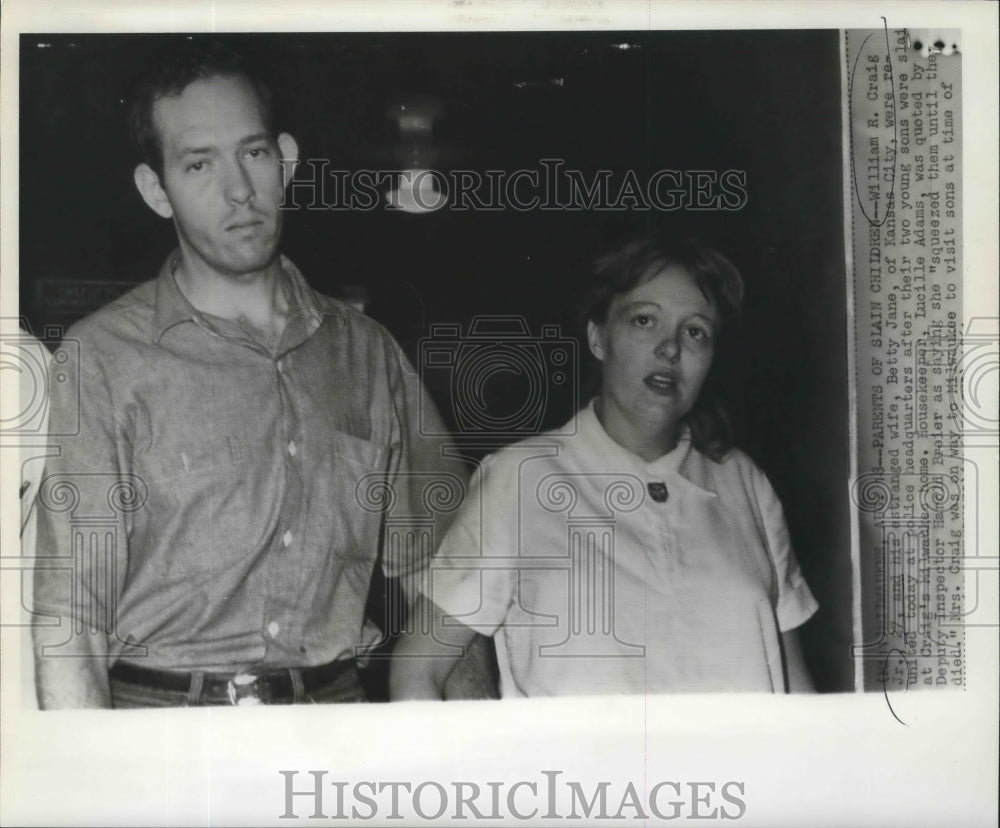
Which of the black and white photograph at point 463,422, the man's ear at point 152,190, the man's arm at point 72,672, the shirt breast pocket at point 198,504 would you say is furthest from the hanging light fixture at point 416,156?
the man's arm at point 72,672

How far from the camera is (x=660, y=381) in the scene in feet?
11.1

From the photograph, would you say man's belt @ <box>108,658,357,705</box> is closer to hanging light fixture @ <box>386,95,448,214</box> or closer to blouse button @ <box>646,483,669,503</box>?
blouse button @ <box>646,483,669,503</box>

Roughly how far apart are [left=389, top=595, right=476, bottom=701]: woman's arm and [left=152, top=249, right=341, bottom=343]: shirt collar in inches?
34.9

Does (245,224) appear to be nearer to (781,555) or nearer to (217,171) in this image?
(217,171)

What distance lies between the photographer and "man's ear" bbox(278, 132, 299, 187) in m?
3.35

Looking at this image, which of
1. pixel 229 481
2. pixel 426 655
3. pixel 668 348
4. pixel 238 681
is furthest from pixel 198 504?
pixel 668 348

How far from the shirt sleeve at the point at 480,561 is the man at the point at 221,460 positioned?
0.07 meters

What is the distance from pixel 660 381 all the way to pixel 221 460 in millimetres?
1299

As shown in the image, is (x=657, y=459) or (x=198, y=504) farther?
(x=657, y=459)

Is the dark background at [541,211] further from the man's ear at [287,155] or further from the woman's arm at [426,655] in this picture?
the woman's arm at [426,655]

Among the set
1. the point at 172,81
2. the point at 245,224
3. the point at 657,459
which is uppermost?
the point at 172,81

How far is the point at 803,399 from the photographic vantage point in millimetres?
3395

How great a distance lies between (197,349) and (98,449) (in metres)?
0.41

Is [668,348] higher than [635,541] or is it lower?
higher
